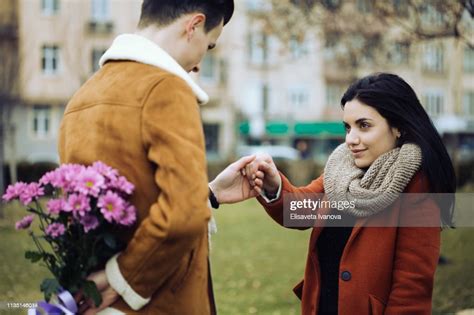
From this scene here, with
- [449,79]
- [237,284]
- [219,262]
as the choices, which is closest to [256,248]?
[219,262]

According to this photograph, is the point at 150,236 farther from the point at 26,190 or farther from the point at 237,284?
the point at 237,284

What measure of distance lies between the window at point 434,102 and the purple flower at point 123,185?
72.4ft

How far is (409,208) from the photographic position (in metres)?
2.16

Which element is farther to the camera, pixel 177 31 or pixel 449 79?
pixel 449 79

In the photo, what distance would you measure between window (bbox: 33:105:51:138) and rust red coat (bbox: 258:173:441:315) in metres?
21.7

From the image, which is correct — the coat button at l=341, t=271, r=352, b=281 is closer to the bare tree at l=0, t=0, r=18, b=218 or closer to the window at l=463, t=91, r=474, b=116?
the bare tree at l=0, t=0, r=18, b=218

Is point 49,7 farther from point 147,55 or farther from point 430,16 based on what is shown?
point 147,55

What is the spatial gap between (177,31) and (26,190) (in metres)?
0.56

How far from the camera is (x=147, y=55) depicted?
1816mm

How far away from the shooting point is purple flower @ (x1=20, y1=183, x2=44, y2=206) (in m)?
1.77

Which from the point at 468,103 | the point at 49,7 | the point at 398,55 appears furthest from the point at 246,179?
the point at 468,103

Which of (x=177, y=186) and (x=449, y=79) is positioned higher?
(x=177, y=186)

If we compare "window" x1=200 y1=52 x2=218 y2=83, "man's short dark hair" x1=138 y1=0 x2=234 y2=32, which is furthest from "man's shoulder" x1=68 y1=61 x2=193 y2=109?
"window" x1=200 y1=52 x2=218 y2=83

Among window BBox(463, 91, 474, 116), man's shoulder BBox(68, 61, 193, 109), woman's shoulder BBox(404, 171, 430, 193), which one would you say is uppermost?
man's shoulder BBox(68, 61, 193, 109)
